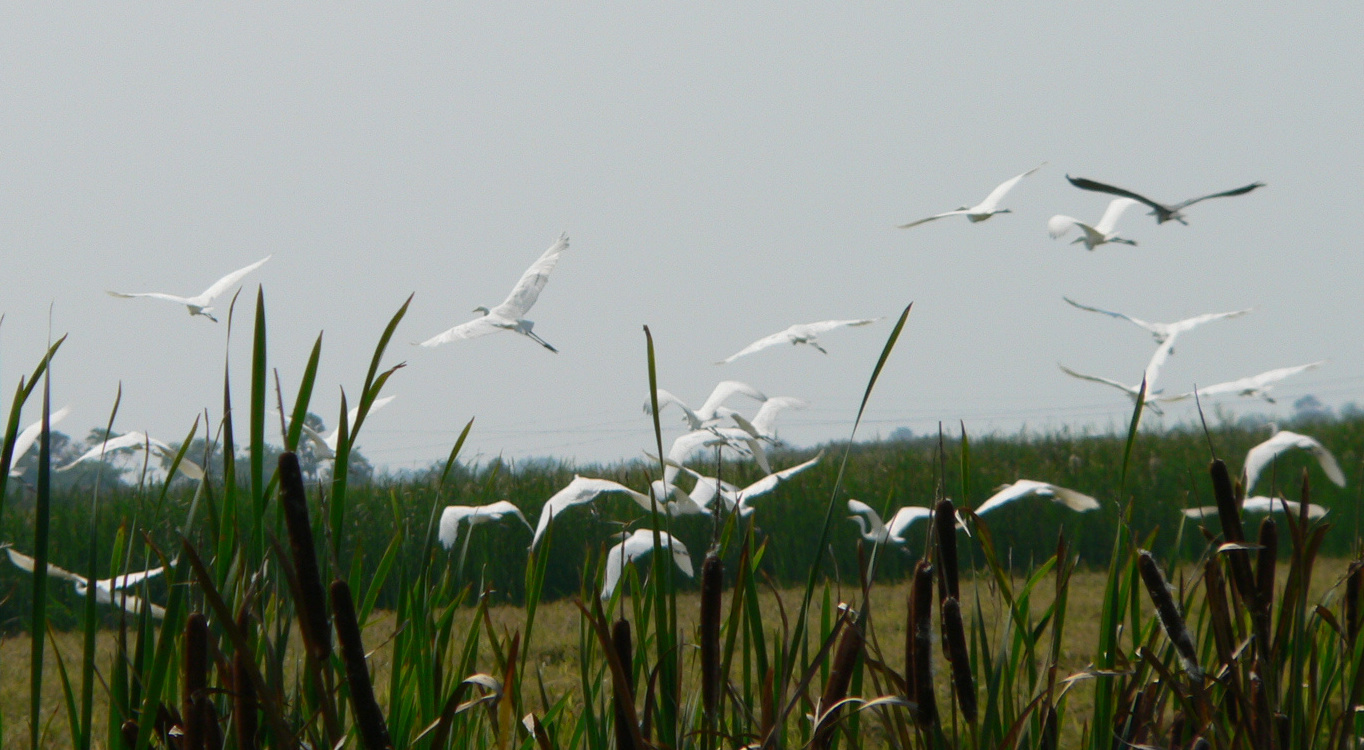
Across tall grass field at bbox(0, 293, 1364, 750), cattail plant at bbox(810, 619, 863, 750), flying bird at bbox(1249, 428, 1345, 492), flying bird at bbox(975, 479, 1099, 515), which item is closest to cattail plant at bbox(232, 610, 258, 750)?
tall grass field at bbox(0, 293, 1364, 750)

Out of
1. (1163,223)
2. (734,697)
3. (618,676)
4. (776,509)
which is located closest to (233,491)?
(618,676)

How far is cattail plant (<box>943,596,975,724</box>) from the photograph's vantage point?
3.02 ft

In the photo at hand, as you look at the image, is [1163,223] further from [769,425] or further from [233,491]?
[769,425]

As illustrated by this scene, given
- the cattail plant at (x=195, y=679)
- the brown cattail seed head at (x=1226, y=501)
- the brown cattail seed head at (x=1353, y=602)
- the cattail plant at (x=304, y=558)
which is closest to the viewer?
the cattail plant at (x=304, y=558)

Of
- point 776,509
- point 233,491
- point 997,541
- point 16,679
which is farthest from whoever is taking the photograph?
point 997,541

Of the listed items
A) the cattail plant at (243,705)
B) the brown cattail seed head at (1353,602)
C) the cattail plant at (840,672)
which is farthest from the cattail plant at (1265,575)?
the cattail plant at (243,705)

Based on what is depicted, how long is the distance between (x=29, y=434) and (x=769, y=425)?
7.44ft

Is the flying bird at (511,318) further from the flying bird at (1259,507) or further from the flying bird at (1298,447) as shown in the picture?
the flying bird at (1298,447)

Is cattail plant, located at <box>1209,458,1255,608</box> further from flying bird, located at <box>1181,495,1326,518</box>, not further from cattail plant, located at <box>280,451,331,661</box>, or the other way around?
cattail plant, located at <box>280,451,331,661</box>

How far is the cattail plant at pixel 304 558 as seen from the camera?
0.73m

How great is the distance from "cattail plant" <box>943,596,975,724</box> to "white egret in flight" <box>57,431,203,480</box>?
0.84 metres

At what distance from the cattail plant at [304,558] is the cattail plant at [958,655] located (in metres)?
0.53

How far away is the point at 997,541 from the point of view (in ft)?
34.2

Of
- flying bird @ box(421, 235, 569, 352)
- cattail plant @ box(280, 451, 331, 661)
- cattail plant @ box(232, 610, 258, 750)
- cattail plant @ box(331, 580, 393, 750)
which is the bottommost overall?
cattail plant @ box(232, 610, 258, 750)
